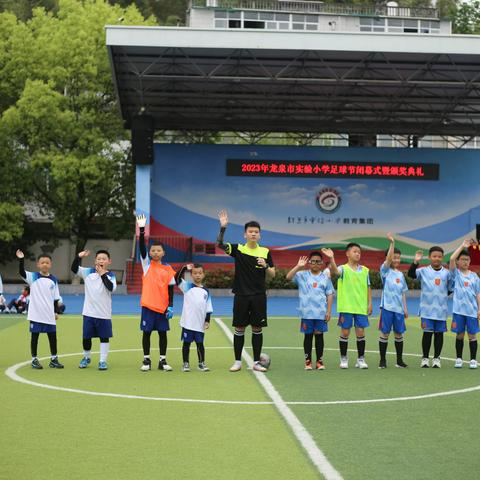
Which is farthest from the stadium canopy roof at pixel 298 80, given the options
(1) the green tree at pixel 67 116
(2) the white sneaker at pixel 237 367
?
(2) the white sneaker at pixel 237 367

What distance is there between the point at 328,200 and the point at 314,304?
24664mm

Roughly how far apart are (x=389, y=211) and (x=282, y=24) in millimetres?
21621

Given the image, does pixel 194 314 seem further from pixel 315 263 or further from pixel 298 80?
pixel 298 80

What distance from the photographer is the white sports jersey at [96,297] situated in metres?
12.2

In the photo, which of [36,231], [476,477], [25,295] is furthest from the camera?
[36,231]

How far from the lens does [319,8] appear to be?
5844cm

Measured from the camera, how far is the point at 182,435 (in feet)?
25.3

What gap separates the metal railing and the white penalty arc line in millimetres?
46080

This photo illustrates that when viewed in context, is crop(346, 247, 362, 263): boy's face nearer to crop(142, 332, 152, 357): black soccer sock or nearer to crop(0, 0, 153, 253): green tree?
crop(142, 332, 152, 357): black soccer sock

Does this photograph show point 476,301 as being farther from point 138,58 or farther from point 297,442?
point 138,58

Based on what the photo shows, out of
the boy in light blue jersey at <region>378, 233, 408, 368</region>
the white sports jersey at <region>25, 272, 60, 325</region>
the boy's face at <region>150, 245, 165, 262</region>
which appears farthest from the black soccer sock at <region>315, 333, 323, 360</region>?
the white sports jersey at <region>25, 272, 60, 325</region>

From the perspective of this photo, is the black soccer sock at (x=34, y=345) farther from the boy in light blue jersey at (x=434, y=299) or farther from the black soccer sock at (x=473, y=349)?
the black soccer sock at (x=473, y=349)

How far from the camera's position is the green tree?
115 feet

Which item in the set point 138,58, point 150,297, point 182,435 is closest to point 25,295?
point 138,58
